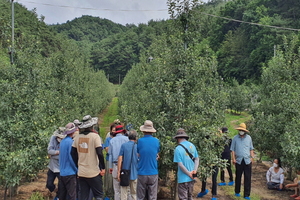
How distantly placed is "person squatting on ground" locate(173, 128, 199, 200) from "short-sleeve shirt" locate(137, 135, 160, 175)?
18.8 inches

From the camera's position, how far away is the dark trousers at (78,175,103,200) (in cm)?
519

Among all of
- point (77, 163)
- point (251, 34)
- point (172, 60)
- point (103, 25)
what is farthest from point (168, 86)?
point (103, 25)

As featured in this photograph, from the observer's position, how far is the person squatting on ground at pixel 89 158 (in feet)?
16.8

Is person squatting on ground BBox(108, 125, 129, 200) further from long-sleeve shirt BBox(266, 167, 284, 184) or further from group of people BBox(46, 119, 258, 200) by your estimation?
long-sleeve shirt BBox(266, 167, 284, 184)

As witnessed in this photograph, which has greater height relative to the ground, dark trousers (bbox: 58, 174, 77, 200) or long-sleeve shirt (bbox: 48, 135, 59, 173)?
long-sleeve shirt (bbox: 48, 135, 59, 173)

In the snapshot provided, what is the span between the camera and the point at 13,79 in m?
7.02

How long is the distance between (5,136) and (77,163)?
2.38 metres

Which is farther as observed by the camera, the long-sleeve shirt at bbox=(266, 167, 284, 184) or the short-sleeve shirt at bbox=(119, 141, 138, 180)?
the long-sleeve shirt at bbox=(266, 167, 284, 184)

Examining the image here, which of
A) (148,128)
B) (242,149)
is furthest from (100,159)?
(242,149)

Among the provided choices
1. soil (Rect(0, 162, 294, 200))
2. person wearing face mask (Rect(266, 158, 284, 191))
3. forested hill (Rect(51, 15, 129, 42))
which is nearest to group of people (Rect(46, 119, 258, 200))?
soil (Rect(0, 162, 294, 200))

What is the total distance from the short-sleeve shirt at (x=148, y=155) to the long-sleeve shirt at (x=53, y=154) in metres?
2.18

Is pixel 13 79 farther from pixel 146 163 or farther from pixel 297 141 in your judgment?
pixel 297 141

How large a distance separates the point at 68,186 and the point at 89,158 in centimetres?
116

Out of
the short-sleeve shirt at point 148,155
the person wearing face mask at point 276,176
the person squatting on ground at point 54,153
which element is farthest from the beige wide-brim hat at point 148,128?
the person wearing face mask at point 276,176
